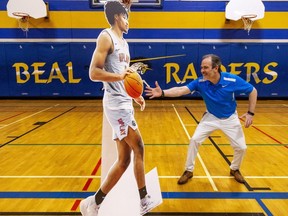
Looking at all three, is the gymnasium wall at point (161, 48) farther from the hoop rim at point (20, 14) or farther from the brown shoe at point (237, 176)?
the brown shoe at point (237, 176)

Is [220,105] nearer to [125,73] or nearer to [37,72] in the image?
[125,73]

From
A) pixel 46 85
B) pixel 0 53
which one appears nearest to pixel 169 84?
pixel 46 85

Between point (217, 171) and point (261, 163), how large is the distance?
92 cm

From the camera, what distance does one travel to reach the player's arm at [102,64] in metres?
2.30

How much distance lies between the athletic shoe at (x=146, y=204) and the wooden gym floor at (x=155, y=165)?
0.59m

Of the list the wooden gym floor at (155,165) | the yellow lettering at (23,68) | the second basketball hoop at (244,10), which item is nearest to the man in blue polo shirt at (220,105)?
the wooden gym floor at (155,165)

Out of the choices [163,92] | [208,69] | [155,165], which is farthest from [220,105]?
[155,165]

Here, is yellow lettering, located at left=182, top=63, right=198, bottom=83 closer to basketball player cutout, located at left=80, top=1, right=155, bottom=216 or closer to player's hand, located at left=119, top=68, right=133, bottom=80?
basketball player cutout, located at left=80, top=1, right=155, bottom=216

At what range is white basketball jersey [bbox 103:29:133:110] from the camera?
2.43m

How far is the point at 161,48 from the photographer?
12.2 metres

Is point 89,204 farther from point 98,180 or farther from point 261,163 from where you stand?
point 261,163

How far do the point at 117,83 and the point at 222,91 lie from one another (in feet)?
6.37

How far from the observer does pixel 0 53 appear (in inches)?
480

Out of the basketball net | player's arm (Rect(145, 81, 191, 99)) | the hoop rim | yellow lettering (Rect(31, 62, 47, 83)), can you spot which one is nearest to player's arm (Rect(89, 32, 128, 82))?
player's arm (Rect(145, 81, 191, 99))
